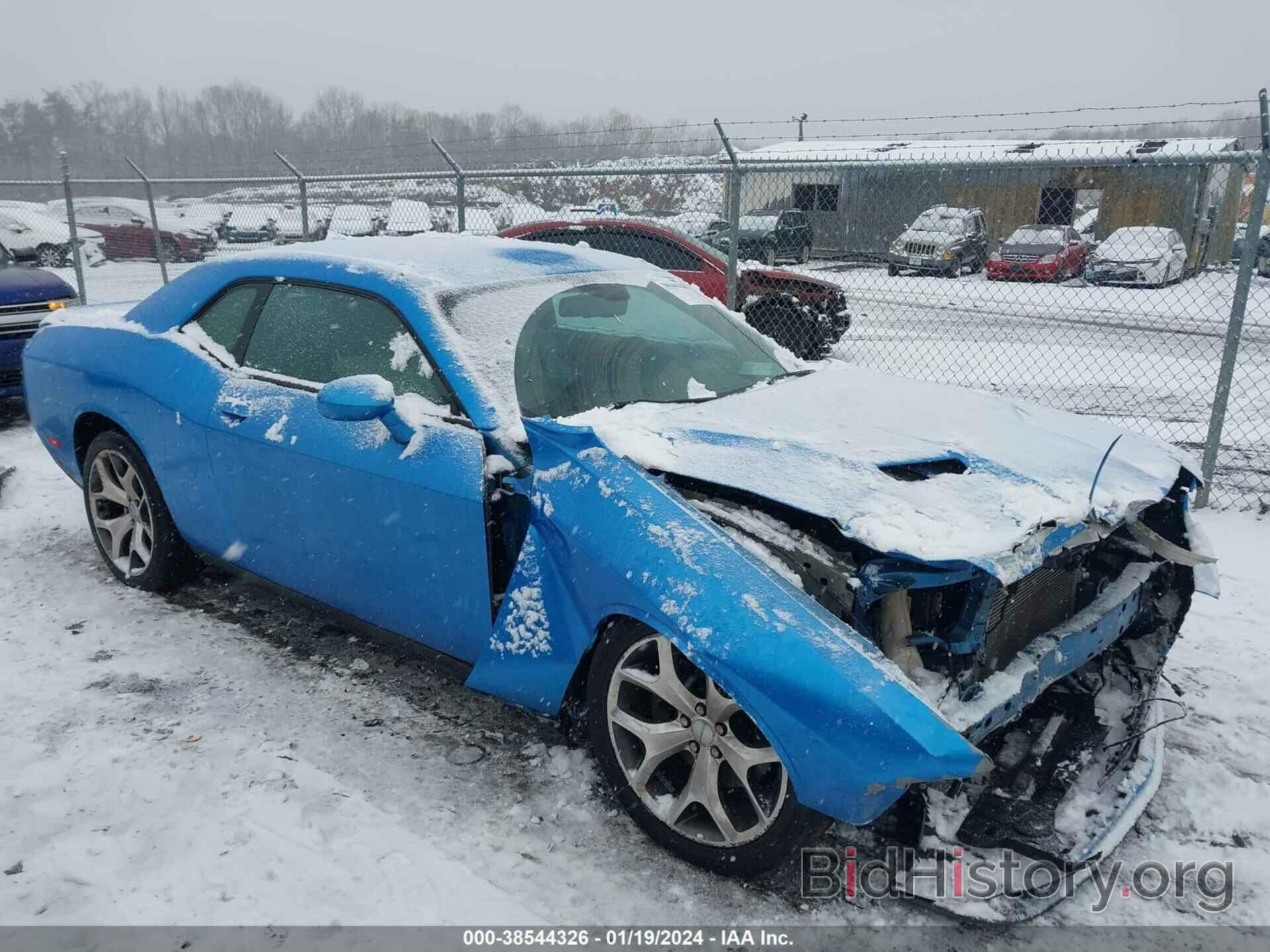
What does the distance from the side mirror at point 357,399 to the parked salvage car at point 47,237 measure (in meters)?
16.4

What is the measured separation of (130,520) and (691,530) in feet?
9.62

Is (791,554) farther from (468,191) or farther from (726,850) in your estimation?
(468,191)

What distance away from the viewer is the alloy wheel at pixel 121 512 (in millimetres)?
3930

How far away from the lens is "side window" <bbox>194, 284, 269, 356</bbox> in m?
3.53

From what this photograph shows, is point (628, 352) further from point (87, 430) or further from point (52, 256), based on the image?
point (52, 256)

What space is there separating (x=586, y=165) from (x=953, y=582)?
5.85 metres

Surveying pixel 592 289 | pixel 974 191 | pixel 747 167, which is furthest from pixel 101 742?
pixel 974 191

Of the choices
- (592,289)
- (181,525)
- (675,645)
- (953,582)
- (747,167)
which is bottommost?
(181,525)

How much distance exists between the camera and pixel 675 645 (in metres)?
2.23

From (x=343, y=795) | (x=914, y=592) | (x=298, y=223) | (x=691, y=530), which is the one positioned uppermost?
(x=298, y=223)

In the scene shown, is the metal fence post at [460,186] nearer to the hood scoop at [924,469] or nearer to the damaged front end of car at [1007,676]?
the damaged front end of car at [1007,676]

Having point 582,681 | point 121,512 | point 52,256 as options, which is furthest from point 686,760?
point 52,256

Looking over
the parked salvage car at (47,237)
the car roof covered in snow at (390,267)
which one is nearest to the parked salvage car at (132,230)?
the parked salvage car at (47,237)

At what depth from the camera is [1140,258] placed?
10.9m
